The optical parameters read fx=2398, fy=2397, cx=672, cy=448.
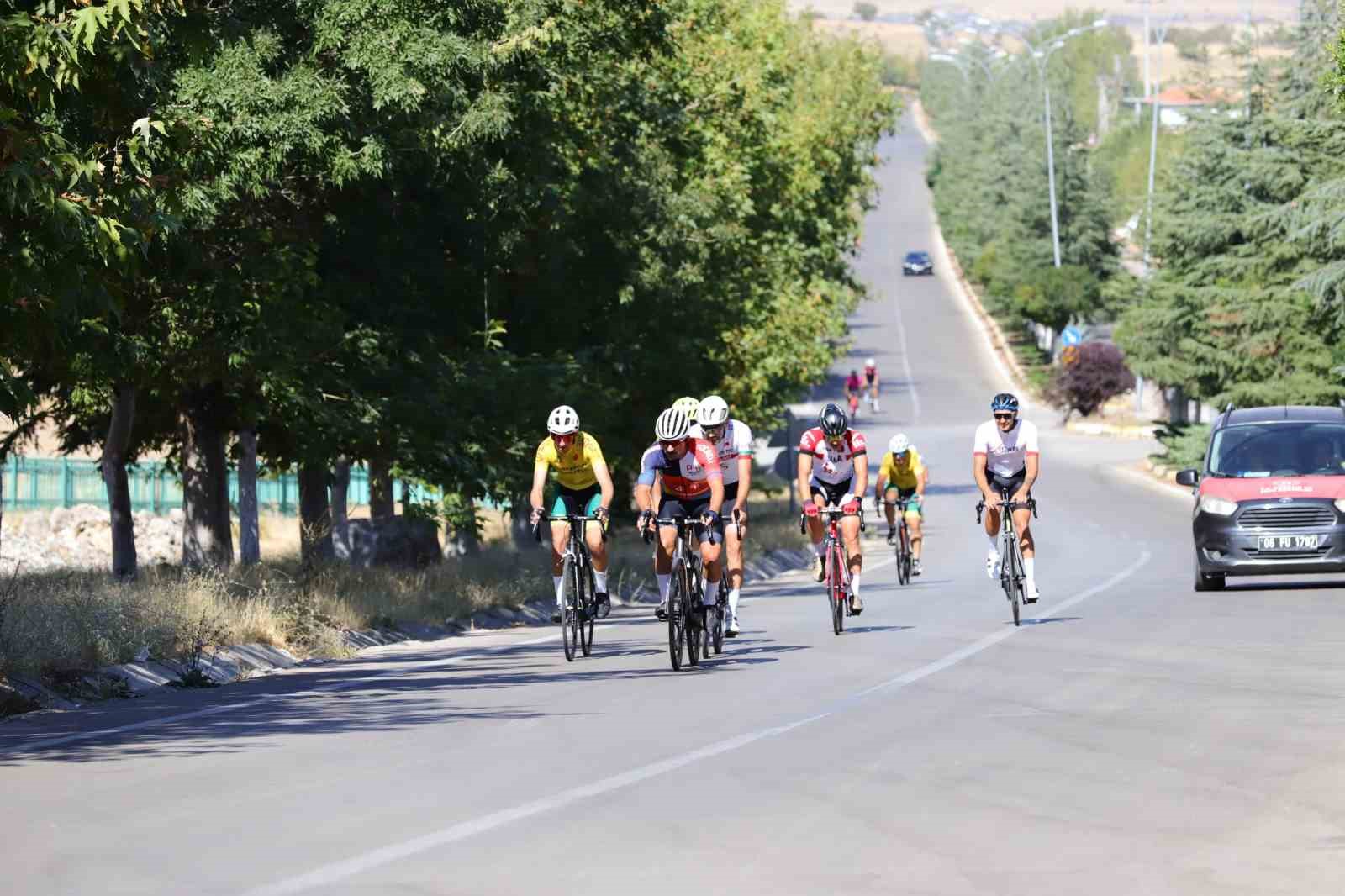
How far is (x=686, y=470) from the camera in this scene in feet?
55.9

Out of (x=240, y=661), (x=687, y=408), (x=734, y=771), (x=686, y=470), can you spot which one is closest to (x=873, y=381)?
(x=686, y=470)

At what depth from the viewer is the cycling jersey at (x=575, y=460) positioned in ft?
57.6

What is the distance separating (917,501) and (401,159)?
9359 millimetres

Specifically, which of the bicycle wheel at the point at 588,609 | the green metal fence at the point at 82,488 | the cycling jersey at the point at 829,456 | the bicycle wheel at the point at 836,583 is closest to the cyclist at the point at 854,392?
the green metal fence at the point at 82,488

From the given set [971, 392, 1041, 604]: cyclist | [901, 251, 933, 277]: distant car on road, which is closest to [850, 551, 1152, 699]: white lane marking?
[971, 392, 1041, 604]: cyclist

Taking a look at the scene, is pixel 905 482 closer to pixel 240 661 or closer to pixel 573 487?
pixel 573 487

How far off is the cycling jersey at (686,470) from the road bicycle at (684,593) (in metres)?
0.22

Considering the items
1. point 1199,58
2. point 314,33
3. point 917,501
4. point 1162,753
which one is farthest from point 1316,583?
point 1199,58

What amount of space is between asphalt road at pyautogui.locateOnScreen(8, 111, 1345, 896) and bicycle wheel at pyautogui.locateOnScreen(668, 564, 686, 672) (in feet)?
0.57

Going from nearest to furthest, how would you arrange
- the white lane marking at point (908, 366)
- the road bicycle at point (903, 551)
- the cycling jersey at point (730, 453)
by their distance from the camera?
the cycling jersey at point (730, 453) < the road bicycle at point (903, 551) < the white lane marking at point (908, 366)

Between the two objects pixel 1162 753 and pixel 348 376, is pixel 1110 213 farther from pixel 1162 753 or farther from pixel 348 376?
pixel 1162 753

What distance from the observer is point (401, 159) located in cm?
2362

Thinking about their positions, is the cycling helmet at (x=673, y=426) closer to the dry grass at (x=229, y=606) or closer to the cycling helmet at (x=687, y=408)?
the cycling helmet at (x=687, y=408)

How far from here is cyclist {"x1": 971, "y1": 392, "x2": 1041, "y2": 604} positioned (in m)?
20.9
